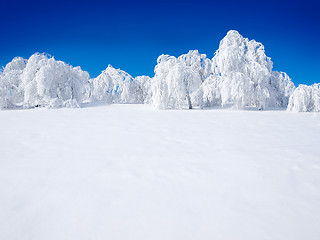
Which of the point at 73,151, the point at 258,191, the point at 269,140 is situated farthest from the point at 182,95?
the point at 258,191

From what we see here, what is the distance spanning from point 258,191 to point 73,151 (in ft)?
10.5

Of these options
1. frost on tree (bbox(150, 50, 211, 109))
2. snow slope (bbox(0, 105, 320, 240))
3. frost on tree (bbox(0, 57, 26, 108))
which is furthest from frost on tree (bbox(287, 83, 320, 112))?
frost on tree (bbox(0, 57, 26, 108))

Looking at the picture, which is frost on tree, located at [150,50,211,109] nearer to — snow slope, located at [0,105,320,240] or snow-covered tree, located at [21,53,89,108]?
snow-covered tree, located at [21,53,89,108]

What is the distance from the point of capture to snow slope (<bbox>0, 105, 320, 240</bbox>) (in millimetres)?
1712

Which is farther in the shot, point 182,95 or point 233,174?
point 182,95

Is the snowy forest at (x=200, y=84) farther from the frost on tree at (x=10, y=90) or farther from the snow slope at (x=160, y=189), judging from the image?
the snow slope at (x=160, y=189)

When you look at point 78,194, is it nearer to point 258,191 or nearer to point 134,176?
point 134,176

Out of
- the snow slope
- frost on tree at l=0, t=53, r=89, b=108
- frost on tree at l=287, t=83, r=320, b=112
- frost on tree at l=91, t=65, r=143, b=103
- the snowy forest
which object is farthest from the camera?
frost on tree at l=91, t=65, r=143, b=103

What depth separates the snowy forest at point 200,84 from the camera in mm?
10500

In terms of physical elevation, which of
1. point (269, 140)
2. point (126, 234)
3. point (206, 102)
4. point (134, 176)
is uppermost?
point (206, 102)

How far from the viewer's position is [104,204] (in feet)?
6.64

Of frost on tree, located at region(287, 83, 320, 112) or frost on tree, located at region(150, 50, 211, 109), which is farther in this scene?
frost on tree, located at region(150, 50, 211, 109)

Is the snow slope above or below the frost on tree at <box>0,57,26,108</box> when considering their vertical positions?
below

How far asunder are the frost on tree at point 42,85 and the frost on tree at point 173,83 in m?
5.23
